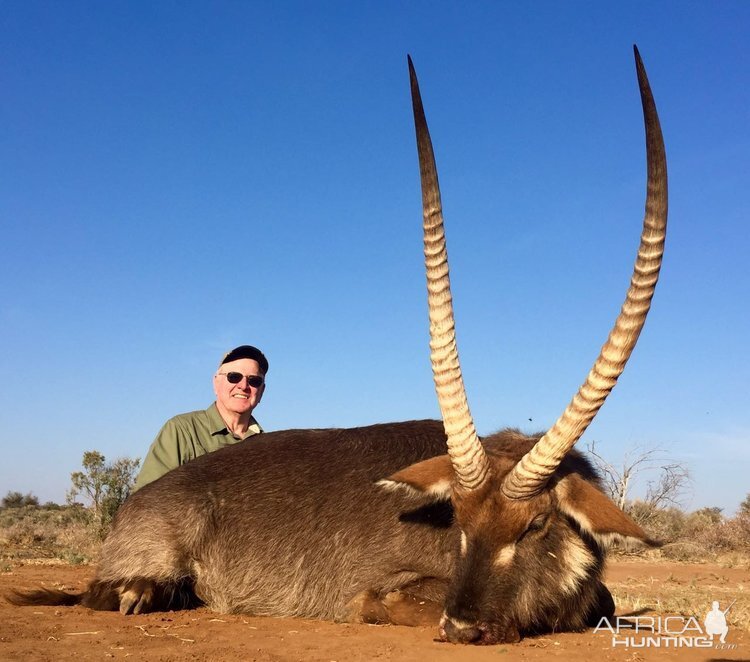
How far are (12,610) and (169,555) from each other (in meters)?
1.13

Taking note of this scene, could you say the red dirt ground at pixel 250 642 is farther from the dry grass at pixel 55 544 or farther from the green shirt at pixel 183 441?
the dry grass at pixel 55 544

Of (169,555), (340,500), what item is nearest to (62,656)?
(169,555)

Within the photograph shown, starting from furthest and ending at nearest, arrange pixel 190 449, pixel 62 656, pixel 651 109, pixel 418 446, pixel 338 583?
pixel 190 449
pixel 418 446
pixel 338 583
pixel 62 656
pixel 651 109

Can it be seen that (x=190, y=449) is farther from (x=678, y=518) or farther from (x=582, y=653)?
(x=678, y=518)

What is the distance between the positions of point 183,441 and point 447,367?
4018 mm

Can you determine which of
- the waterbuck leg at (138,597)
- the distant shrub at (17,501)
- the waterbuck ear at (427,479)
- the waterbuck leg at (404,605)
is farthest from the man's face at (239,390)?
the distant shrub at (17,501)

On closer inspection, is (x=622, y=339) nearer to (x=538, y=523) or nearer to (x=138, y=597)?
(x=538, y=523)

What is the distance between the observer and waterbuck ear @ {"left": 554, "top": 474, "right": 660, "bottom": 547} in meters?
4.20

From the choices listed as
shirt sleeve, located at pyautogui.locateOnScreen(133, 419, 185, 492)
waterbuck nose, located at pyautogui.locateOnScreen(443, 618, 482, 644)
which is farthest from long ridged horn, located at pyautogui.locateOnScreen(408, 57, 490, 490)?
shirt sleeve, located at pyautogui.locateOnScreen(133, 419, 185, 492)

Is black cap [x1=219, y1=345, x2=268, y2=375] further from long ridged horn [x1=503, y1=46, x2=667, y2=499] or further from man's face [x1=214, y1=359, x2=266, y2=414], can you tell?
→ long ridged horn [x1=503, y1=46, x2=667, y2=499]

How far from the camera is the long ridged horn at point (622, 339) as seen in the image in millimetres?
3689

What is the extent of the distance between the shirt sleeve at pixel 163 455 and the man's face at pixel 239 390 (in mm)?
615

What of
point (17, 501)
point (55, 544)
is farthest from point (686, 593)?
point (17, 501)

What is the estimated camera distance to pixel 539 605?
183 inches
